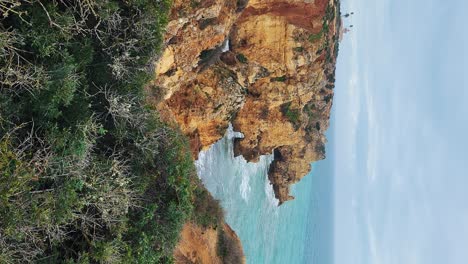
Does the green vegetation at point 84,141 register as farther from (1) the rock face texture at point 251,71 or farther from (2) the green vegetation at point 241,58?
(2) the green vegetation at point 241,58

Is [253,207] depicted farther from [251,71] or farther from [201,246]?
[201,246]

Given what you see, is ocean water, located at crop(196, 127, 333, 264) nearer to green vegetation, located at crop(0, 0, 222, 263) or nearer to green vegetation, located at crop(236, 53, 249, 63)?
green vegetation, located at crop(236, 53, 249, 63)

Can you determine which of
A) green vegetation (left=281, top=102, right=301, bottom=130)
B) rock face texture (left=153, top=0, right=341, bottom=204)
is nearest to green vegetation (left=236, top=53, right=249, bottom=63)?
rock face texture (left=153, top=0, right=341, bottom=204)

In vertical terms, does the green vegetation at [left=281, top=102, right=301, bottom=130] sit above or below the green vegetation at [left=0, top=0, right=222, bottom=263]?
below

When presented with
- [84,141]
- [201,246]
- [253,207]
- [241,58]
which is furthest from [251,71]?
[84,141]

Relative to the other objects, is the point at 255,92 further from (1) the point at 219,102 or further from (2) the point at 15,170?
(2) the point at 15,170
